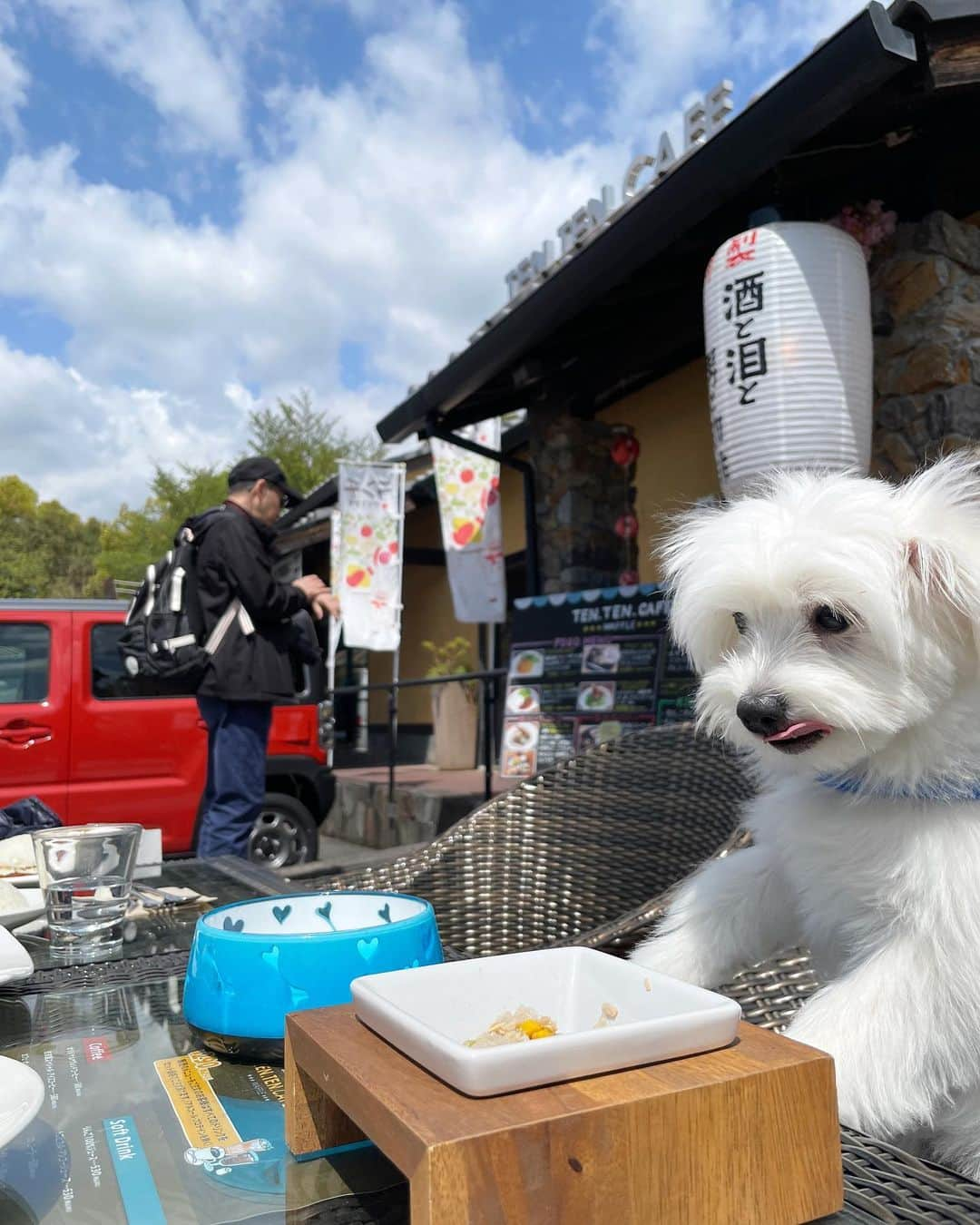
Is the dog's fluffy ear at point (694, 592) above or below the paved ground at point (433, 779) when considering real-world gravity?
above

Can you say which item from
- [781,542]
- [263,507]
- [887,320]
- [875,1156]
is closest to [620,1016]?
[875,1156]

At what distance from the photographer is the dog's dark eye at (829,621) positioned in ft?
3.61

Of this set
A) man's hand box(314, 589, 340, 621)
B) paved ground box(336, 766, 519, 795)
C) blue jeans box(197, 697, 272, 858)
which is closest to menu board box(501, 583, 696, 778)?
paved ground box(336, 766, 519, 795)

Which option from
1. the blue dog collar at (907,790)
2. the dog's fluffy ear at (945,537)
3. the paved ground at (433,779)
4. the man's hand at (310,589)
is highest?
the man's hand at (310,589)

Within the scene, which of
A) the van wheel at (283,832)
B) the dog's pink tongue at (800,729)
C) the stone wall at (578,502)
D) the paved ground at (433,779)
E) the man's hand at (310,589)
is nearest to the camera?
the dog's pink tongue at (800,729)

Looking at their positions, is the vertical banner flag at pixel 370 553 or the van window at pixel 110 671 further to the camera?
the vertical banner flag at pixel 370 553

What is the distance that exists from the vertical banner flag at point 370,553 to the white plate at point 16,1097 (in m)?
8.40

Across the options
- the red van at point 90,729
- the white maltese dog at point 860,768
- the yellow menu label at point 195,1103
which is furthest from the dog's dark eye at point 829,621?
the red van at point 90,729

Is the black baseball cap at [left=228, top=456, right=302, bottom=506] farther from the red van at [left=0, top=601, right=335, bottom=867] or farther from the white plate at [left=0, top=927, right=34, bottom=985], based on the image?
the white plate at [left=0, top=927, right=34, bottom=985]

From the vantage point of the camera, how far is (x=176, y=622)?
378cm

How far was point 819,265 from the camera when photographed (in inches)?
153

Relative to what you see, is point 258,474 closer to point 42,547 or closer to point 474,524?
point 474,524

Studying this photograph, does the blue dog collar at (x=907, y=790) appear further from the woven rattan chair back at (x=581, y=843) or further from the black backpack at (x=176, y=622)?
the black backpack at (x=176, y=622)

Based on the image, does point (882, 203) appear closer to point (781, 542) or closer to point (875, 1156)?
point (781, 542)
